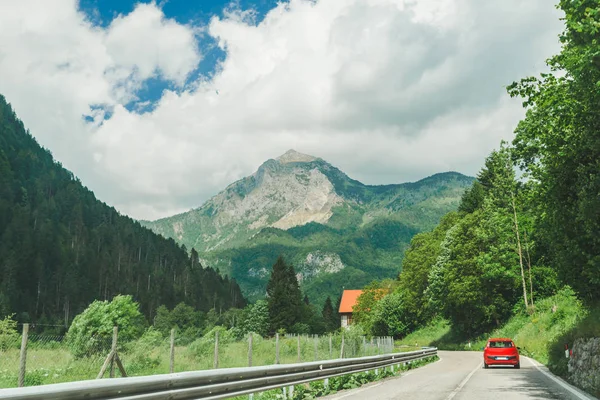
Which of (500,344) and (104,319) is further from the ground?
(104,319)

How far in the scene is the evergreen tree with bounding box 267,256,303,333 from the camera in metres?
95.8

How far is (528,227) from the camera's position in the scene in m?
45.1

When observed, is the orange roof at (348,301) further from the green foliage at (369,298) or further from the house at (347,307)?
the green foliage at (369,298)

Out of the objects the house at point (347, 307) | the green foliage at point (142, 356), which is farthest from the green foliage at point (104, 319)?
the house at point (347, 307)

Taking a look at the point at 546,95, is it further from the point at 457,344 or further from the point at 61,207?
the point at 61,207

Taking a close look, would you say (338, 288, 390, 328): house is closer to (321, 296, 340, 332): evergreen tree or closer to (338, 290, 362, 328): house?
(338, 290, 362, 328): house

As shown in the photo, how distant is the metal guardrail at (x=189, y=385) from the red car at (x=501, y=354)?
12.2m

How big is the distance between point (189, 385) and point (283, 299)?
90.8 meters

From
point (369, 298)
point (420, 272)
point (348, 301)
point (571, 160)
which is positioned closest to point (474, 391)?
point (571, 160)

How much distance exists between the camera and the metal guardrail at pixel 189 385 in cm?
544

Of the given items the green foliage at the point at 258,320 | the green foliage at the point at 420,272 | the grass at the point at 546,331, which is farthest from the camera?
the green foliage at the point at 258,320

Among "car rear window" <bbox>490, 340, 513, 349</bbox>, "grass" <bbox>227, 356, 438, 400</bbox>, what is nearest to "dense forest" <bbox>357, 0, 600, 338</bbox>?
"car rear window" <bbox>490, 340, 513, 349</bbox>

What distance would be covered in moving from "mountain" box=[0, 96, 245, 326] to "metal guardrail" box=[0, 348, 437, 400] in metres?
97.4

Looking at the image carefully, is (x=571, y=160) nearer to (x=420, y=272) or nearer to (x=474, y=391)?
(x=474, y=391)
